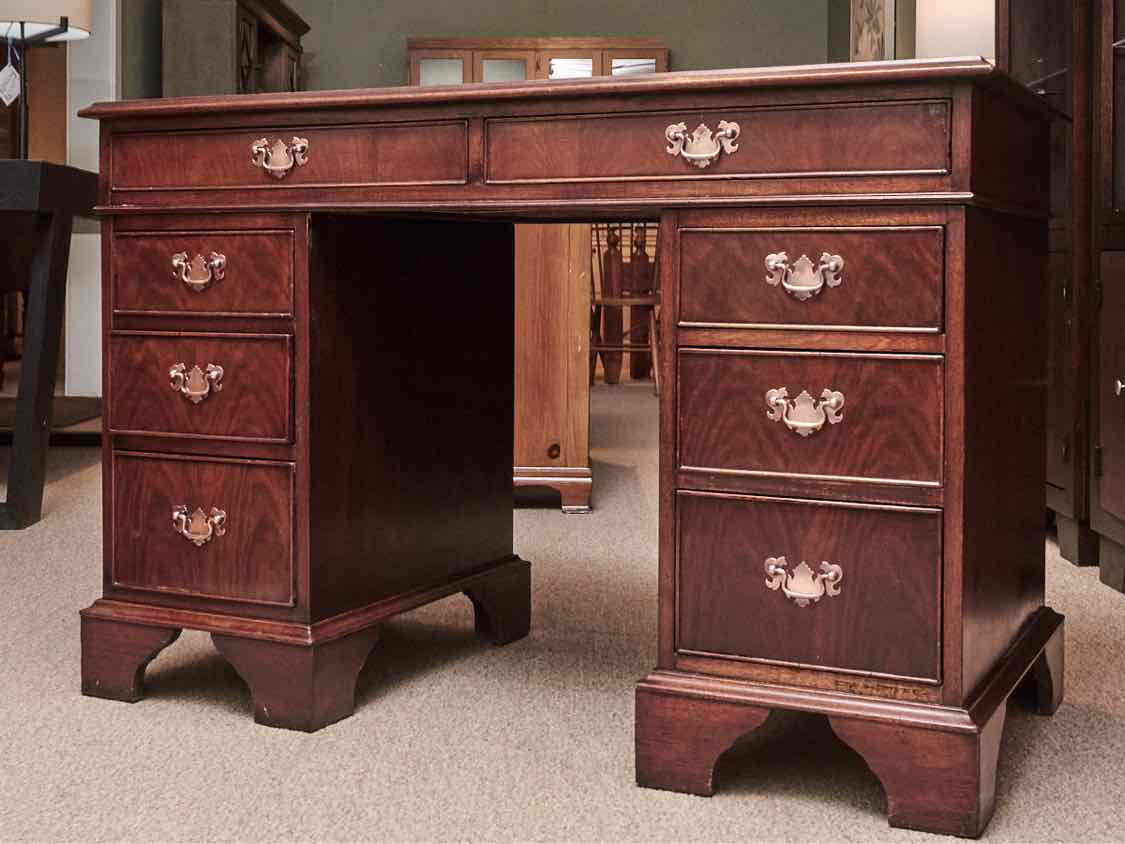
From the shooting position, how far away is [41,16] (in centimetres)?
409

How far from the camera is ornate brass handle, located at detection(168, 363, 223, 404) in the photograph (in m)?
1.88

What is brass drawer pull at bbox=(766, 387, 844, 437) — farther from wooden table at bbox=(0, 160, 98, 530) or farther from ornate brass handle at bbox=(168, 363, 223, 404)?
wooden table at bbox=(0, 160, 98, 530)

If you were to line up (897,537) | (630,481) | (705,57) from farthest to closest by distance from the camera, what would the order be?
(705,57) < (630,481) < (897,537)

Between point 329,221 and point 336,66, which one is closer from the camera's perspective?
point 329,221

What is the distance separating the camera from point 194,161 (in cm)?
188

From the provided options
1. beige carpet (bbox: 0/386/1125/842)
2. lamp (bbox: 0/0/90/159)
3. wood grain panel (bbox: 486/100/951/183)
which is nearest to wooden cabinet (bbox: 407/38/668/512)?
beige carpet (bbox: 0/386/1125/842)

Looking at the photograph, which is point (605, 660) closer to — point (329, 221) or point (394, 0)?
point (329, 221)

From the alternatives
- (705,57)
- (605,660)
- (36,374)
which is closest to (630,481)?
(36,374)

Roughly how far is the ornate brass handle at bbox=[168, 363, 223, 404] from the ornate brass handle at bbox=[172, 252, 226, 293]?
0.11 m

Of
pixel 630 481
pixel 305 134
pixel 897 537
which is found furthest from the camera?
pixel 630 481

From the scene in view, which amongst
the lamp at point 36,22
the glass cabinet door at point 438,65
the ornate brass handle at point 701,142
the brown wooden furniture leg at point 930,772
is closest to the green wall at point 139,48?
the lamp at point 36,22

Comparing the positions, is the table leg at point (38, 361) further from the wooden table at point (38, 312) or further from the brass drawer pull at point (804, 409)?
the brass drawer pull at point (804, 409)

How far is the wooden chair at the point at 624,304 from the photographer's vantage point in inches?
282

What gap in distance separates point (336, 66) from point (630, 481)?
5765 millimetres
